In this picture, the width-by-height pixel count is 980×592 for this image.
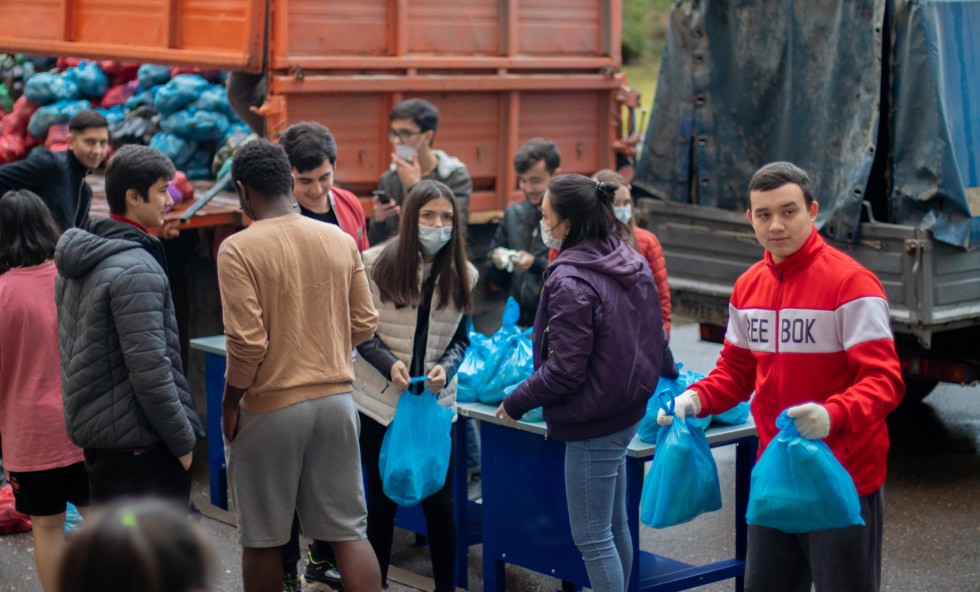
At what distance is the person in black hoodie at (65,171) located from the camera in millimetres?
6398

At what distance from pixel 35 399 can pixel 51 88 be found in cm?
463

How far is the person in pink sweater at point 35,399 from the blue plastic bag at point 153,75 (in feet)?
12.0

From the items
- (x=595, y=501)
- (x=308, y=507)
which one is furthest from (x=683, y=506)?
(x=308, y=507)

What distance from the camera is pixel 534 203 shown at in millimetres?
6191

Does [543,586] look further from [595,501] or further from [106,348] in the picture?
[106,348]

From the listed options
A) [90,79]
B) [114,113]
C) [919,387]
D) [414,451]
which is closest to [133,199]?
[414,451]

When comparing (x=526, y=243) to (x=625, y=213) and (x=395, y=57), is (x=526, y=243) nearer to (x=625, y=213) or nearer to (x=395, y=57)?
(x=625, y=213)

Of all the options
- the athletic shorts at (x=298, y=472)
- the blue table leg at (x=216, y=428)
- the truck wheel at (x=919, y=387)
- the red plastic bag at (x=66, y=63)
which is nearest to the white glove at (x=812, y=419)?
the athletic shorts at (x=298, y=472)

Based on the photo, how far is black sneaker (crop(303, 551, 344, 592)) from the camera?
17.5ft

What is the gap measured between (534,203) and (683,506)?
241 centimetres

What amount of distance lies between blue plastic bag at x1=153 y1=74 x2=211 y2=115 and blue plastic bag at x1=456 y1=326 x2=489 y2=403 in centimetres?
350

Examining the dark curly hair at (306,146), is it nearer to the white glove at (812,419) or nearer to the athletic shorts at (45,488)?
the athletic shorts at (45,488)

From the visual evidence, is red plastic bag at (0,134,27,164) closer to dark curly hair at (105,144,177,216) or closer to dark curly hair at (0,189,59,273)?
dark curly hair at (0,189,59,273)

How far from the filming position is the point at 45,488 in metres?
4.85
